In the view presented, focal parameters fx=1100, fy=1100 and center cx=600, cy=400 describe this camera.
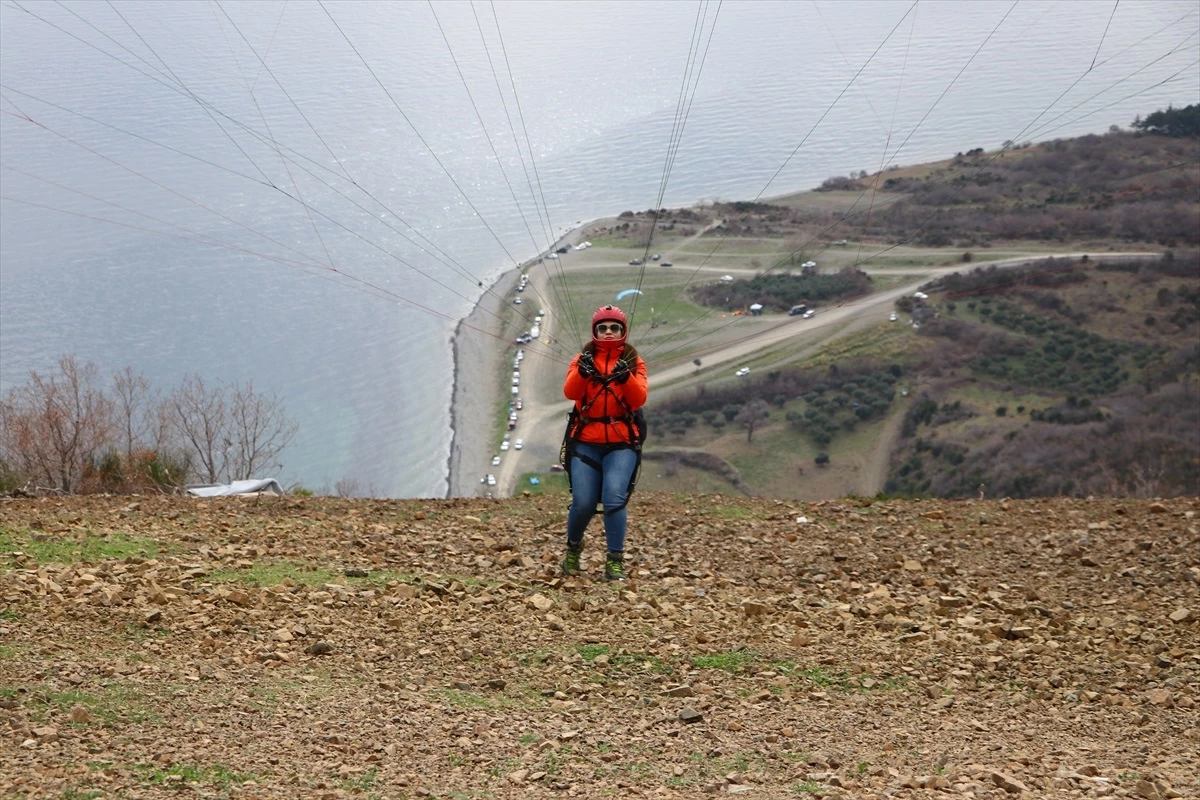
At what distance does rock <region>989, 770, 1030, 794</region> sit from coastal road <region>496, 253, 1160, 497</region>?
62.8ft

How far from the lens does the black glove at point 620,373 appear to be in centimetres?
724

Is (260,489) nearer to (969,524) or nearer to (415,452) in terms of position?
(969,524)

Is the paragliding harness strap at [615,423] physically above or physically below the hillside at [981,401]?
above

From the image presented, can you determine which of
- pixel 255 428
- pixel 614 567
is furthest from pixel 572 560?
pixel 255 428

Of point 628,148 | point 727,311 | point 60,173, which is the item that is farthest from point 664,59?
point 60,173

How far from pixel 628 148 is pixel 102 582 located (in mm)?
27209

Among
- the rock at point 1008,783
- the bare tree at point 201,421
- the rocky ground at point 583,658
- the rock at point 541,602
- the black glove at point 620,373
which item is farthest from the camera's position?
the bare tree at point 201,421

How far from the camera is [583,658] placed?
6051 millimetres

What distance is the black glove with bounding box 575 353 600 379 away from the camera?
7254 mm

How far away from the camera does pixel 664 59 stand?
33.2m

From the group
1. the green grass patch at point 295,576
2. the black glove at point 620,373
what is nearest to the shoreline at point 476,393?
the green grass patch at point 295,576

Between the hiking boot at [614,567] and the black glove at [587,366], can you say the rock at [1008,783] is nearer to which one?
the hiking boot at [614,567]

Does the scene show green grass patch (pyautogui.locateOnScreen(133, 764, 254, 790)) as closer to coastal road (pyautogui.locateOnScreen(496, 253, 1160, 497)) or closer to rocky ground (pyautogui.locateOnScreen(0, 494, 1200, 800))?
A: rocky ground (pyautogui.locateOnScreen(0, 494, 1200, 800))

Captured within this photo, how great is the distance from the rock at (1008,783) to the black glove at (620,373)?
3.52 metres
